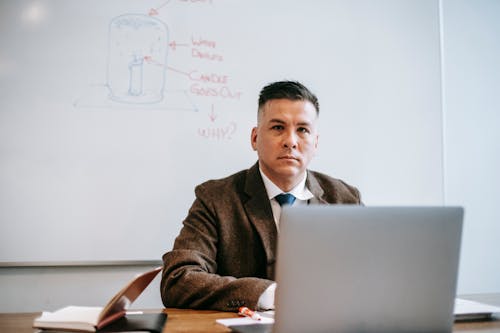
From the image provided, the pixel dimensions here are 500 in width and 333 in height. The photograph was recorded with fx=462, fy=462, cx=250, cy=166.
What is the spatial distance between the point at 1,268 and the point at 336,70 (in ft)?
5.46

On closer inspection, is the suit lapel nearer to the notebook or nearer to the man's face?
the man's face

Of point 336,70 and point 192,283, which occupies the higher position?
point 336,70

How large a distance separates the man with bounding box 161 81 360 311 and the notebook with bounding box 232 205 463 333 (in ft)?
2.26

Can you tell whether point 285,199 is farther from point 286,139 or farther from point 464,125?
point 464,125

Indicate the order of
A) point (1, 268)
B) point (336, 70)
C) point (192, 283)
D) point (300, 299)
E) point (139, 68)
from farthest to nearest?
point (336, 70), point (139, 68), point (1, 268), point (192, 283), point (300, 299)

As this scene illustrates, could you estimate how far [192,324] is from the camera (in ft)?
3.06

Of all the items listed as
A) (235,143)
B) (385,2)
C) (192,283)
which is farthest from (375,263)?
(385,2)

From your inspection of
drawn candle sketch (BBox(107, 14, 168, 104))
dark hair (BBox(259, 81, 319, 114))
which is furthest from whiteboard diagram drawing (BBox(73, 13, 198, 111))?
dark hair (BBox(259, 81, 319, 114))

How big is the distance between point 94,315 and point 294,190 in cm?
82

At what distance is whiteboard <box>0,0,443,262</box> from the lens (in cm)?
186

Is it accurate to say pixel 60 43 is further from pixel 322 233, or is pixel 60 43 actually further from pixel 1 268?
pixel 322 233

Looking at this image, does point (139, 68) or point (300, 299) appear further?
point (139, 68)

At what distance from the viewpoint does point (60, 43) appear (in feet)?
6.29

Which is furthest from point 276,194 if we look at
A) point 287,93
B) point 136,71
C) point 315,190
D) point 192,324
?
point 136,71
